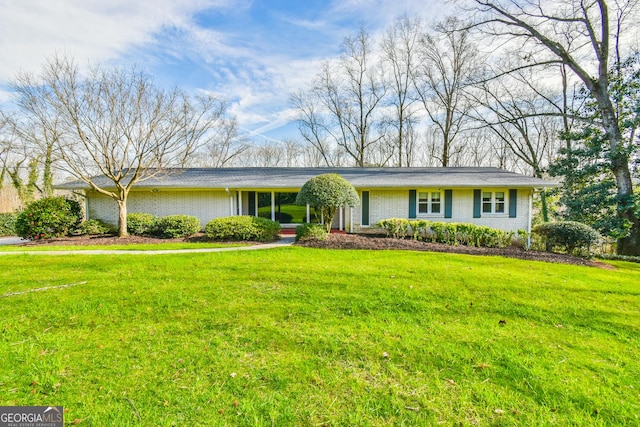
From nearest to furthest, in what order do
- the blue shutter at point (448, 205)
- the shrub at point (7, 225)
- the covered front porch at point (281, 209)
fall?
the blue shutter at point (448, 205), the covered front porch at point (281, 209), the shrub at point (7, 225)

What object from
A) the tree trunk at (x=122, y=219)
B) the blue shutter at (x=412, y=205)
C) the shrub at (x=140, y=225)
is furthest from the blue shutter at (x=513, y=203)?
the tree trunk at (x=122, y=219)

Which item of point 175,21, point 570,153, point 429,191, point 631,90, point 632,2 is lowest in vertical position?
point 429,191

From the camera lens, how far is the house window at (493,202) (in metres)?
12.8

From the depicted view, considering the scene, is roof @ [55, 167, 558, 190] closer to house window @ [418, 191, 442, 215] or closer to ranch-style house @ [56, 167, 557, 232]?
ranch-style house @ [56, 167, 557, 232]

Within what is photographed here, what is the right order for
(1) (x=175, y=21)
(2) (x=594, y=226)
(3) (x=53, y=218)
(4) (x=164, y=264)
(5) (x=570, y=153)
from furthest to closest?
(5) (x=570, y=153)
(2) (x=594, y=226)
(3) (x=53, y=218)
(1) (x=175, y=21)
(4) (x=164, y=264)

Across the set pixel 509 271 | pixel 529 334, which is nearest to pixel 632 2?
pixel 509 271

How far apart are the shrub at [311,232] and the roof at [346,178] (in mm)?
3217

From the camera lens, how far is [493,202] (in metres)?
12.8

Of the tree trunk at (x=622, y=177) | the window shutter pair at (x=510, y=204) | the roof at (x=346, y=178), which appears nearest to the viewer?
the tree trunk at (x=622, y=177)

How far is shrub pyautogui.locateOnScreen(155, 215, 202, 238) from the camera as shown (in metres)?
11.2

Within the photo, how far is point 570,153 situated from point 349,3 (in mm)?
12433

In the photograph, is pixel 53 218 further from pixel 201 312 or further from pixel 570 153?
pixel 570 153

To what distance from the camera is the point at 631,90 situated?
11.2m

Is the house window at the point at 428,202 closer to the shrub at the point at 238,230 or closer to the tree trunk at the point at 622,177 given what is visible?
the tree trunk at the point at 622,177
